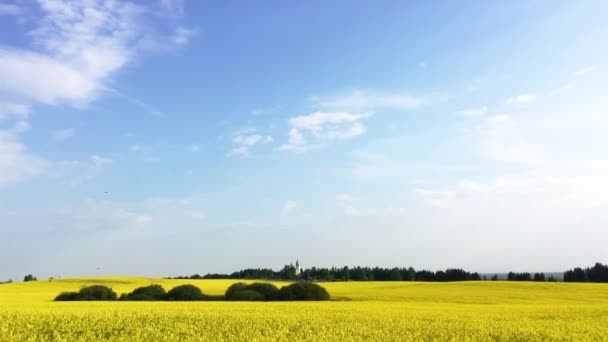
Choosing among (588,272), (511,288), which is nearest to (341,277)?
(588,272)

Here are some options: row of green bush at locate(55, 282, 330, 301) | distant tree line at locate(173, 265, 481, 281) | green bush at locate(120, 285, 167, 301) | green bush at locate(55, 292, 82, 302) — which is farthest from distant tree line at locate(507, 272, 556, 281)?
green bush at locate(55, 292, 82, 302)

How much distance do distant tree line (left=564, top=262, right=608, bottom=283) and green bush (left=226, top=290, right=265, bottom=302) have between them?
86117mm

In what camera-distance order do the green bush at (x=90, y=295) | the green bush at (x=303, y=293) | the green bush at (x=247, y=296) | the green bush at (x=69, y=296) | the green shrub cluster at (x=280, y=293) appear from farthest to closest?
the green bush at (x=90, y=295), the green bush at (x=69, y=296), the green bush at (x=247, y=296), the green shrub cluster at (x=280, y=293), the green bush at (x=303, y=293)

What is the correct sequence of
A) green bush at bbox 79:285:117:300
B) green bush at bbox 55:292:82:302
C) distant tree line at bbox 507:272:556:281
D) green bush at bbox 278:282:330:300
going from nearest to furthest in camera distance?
green bush at bbox 278:282:330:300, green bush at bbox 55:292:82:302, green bush at bbox 79:285:117:300, distant tree line at bbox 507:272:556:281

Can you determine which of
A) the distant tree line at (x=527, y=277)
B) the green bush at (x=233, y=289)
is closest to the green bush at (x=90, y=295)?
the green bush at (x=233, y=289)

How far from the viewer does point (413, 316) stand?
30.9 m

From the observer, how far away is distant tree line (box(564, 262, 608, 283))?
121625 mm

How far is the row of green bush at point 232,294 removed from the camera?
6091 centimetres

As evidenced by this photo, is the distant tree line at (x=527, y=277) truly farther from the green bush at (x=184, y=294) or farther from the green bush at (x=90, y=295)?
the green bush at (x=90, y=295)

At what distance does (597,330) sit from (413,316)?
360 inches

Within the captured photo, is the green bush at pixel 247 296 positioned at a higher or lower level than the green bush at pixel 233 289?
lower

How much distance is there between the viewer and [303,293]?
2378 inches

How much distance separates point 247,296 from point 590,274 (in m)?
93.7

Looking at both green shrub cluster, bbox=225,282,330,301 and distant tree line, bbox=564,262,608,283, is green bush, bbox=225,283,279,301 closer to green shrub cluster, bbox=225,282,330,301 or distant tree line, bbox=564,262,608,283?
green shrub cluster, bbox=225,282,330,301
